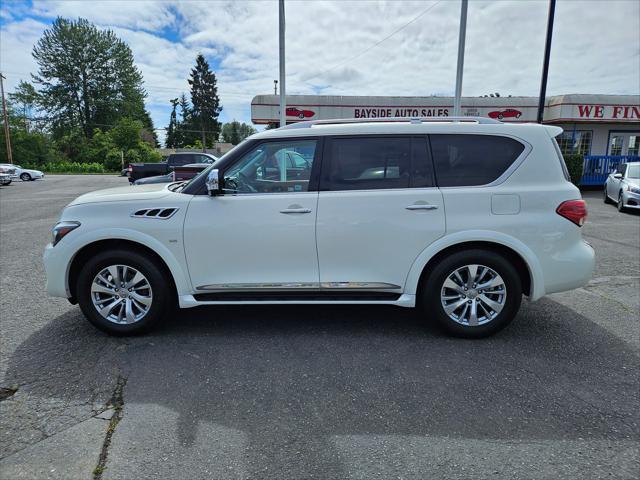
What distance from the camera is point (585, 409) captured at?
302 centimetres

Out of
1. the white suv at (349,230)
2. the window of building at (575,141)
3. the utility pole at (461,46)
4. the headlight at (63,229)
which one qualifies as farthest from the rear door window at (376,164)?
the window of building at (575,141)

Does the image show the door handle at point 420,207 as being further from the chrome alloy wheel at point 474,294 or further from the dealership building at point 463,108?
the dealership building at point 463,108

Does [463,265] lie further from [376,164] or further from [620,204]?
[620,204]

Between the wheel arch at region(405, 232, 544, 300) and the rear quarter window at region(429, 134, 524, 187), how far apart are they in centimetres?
54

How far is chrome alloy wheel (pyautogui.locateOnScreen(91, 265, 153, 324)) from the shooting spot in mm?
4113

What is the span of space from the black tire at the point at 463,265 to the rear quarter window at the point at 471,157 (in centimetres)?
68

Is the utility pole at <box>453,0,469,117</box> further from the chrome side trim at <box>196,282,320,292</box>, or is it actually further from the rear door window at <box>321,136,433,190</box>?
the chrome side trim at <box>196,282,320,292</box>

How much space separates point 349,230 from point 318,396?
58.3 inches

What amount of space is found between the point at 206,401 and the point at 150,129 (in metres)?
98.3

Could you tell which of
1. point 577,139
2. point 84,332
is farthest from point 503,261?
point 577,139

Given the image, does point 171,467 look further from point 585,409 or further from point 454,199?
point 454,199

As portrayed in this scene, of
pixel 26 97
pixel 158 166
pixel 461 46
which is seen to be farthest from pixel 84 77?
pixel 461 46

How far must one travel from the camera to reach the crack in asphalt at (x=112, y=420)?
246cm

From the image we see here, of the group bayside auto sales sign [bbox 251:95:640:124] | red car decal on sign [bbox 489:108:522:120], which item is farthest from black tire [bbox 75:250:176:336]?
red car decal on sign [bbox 489:108:522:120]
